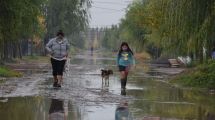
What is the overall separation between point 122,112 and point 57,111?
151 cm

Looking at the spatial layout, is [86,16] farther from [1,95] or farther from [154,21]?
[1,95]

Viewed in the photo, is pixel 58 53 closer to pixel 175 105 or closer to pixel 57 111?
pixel 175 105

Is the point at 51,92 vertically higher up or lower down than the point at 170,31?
lower down

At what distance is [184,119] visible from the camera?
1170 cm

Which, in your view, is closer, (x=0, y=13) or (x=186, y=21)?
(x=186, y=21)

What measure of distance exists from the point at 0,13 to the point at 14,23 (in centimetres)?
113

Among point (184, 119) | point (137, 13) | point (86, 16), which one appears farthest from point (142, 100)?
point (86, 16)

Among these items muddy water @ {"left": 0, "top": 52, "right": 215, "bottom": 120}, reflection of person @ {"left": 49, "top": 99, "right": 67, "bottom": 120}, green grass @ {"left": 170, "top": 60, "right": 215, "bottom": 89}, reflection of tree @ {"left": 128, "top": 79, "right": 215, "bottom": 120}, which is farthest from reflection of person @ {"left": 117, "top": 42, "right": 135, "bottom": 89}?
reflection of person @ {"left": 49, "top": 99, "right": 67, "bottom": 120}

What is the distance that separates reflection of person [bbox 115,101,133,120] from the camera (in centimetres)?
1175

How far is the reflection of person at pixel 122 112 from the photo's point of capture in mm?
11745

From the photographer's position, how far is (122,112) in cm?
1262

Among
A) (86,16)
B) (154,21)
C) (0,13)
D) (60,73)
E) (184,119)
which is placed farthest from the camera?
(86,16)

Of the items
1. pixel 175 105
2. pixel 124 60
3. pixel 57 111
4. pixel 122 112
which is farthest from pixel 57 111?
pixel 124 60

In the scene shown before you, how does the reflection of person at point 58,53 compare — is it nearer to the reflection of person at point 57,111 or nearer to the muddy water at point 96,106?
the muddy water at point 96,106
